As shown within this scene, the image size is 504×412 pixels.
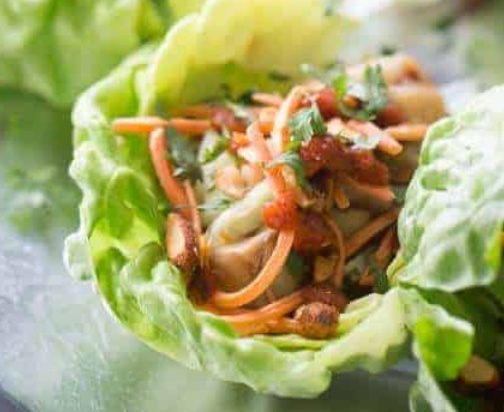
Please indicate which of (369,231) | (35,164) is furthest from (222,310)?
(35,164)

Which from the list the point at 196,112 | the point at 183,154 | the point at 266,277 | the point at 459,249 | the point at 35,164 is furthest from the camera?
the point at 35,164

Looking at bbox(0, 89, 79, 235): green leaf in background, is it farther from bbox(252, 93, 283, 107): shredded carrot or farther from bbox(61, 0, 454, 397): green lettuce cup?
bbox(252, 93, 283, 107): shredded carrot

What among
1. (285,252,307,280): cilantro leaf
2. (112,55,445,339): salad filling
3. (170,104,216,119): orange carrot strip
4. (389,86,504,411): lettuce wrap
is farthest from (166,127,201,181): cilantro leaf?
(389,86,504,411): lettuce wrap

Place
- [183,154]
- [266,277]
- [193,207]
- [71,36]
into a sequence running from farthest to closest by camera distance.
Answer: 1. [71,36]
2. [183,154]
3. [193,207]
4. [266,277]

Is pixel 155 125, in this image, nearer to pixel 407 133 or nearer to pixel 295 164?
pixel 295 164

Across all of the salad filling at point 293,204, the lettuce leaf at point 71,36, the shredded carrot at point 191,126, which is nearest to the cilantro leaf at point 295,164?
the salad filling at point 293,204

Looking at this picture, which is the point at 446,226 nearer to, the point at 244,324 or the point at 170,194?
the point at 244,324
